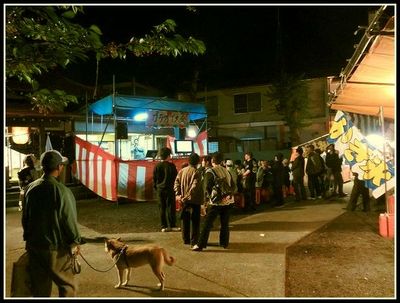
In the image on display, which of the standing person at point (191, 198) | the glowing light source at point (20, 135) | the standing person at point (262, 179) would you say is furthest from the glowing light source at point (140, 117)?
the standing person at point (191, 198)

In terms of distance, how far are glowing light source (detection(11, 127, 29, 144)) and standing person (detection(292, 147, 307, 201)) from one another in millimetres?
10255

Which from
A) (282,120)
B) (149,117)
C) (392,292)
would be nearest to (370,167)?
(392,292)

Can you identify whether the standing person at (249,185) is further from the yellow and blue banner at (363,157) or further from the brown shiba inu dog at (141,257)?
the brown shiba inu dog at (141,257)

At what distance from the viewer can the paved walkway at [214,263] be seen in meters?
5.03

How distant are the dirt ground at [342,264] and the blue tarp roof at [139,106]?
24.4 feet

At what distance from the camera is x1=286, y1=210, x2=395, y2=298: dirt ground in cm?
500

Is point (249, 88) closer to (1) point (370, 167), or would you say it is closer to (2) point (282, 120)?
(2) point (282, 120)

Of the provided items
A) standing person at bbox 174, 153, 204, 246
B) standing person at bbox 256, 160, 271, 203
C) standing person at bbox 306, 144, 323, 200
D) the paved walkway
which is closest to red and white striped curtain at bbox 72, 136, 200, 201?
the paved walkway

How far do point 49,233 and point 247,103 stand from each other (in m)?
27.0

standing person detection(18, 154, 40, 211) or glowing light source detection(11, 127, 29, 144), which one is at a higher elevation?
glowing light source detection(11, 127, 29, 144)

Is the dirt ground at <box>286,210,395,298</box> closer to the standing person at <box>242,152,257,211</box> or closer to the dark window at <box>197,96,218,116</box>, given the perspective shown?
the standing person at <box>242,152,257,211</box>

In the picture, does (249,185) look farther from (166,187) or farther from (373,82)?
(373,82)

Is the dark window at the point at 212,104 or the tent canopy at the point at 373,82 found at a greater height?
the dark window at the point at 212,104

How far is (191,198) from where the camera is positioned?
23.5 feet
